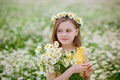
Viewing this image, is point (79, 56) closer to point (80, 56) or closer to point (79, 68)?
point (80, 56)

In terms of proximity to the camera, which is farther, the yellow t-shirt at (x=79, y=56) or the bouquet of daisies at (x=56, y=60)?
the yellow t-shirt at (x=79, y=56)

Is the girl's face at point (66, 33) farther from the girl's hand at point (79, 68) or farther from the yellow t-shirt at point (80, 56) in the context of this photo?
the girl's hand at point (79, 68)

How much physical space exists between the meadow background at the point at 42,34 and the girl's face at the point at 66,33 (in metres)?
0.34

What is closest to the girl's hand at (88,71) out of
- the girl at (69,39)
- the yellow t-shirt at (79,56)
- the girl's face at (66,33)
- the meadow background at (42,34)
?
the girl at (69,39)

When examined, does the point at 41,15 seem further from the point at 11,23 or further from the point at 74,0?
the point at 74,0

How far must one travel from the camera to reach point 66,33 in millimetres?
3510

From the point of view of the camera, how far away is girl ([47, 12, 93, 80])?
133 inches

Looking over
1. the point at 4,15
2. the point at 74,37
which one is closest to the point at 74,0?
the point at 4,15

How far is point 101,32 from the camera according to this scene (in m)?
6.90

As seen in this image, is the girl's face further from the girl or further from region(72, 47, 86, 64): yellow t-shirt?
region(72, 47, 86, 64): yellow t-shirt

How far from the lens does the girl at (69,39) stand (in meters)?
3.38

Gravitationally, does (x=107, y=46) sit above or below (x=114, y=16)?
below

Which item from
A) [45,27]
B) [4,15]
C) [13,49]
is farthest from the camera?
[4,15]

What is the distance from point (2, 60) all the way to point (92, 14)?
14.5 feet
